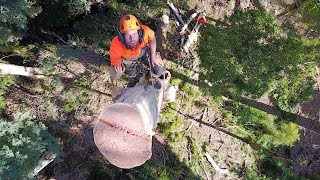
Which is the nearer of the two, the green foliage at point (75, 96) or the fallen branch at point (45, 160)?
the fallen branch at point (45, 160)

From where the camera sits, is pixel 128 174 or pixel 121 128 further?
pixel 128 174

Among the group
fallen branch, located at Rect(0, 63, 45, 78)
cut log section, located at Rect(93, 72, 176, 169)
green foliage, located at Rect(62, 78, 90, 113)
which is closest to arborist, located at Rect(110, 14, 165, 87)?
cut log section, located at Rect(93, 72, 176, 169)

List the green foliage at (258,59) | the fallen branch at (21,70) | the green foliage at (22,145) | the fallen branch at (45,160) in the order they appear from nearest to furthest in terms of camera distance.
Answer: the green foliage at (22,145) → the fallen branch at (45,160) → the fallen branch at (21,70) → the green foliage at (258,59)

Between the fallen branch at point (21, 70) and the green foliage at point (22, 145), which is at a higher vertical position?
the fallen branch at point (21, 70)

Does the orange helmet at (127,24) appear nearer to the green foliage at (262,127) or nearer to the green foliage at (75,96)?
the green foliage at (75,96)

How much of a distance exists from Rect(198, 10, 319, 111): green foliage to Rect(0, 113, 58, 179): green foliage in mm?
3779

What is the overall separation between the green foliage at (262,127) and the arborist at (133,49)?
2643 mm

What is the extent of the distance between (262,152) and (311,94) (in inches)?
73.1

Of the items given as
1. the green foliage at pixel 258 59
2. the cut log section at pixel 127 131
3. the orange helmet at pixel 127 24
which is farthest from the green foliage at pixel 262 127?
Answer: the orange helmet at pixel 127 24

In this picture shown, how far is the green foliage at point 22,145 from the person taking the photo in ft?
19.8

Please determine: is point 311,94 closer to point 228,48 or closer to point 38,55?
point 228,48

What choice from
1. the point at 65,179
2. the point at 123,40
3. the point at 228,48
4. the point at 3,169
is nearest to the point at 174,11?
the point at 228,48

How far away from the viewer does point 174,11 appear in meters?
9.11

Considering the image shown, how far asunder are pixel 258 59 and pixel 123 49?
12.9ft
